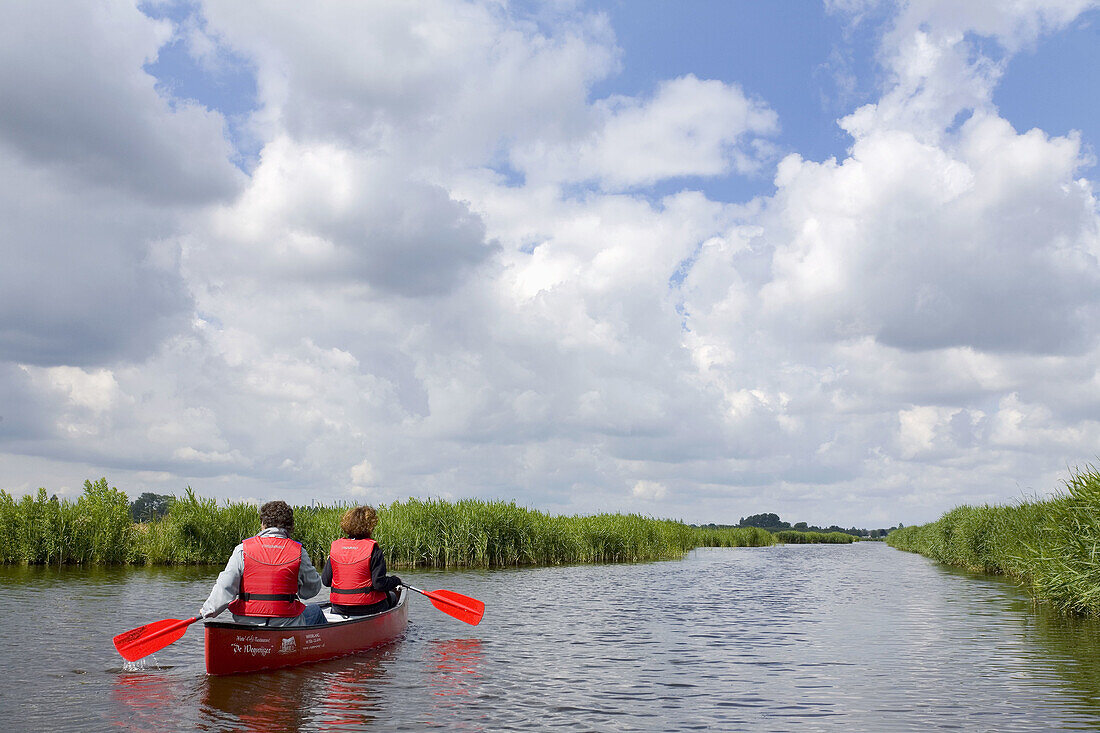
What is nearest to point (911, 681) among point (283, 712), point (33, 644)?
point (283, 712)

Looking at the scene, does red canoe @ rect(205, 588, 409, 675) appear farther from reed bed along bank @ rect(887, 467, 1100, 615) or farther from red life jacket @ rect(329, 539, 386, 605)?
reed bed along bank @ rect(887, 467, 1100, 615)

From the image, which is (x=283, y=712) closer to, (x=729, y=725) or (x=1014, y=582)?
(x=729, y=725)

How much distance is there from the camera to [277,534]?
1127 centimetres

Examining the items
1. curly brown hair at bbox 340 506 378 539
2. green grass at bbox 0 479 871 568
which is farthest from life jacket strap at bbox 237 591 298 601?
green grass at bbox 0 479 871 568

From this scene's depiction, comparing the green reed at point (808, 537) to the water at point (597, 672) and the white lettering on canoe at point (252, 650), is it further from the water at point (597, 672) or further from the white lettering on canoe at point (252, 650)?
the white lettering on canoe at point (252, 650)

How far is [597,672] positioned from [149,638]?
656 centimetres

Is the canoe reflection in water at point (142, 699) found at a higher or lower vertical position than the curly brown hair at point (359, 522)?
lower

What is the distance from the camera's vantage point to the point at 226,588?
10.9 metres

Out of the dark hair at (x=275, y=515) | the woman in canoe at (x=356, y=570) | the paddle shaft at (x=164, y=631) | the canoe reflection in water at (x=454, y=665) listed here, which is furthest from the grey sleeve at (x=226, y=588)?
the canoe reflection in water at (x=454, y=665)

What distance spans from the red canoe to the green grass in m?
17.5

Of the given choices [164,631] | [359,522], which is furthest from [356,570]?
[164,631]

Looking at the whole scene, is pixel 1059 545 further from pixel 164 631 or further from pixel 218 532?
pixel 218 532

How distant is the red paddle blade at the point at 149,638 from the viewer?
11.2 meters

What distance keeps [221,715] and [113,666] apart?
3.78m
